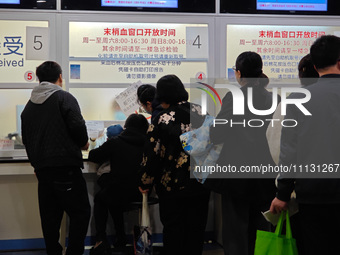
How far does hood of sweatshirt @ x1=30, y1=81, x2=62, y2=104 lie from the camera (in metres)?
3.53

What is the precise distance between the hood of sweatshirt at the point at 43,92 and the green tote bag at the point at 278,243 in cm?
191

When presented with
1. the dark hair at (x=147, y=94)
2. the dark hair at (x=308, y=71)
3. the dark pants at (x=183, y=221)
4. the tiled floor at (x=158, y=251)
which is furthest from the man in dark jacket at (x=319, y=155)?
the tiled floor at (x=158, y=251)

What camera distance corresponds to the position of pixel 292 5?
4707 millimetres

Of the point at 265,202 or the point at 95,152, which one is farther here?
the point at 95,152

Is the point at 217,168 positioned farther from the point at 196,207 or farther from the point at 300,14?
the point at 300,14

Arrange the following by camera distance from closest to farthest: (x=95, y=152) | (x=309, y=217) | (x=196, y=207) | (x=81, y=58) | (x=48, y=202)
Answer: (x=309, y=217)
(x=196, y=207)
(x=48, y=202)
(x=95, y=152)
(x=81, y=58)

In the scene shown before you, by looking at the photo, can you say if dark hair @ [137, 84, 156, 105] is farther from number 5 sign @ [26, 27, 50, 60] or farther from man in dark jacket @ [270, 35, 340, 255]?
man in dark jacket @ [270, 35, 340, 255]

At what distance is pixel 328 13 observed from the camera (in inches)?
188

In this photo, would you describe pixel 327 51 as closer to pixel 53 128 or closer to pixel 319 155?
pixel 319 155

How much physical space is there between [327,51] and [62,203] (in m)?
2.22

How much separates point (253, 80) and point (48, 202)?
1794 mm

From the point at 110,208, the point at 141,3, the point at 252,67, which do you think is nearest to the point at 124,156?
the point at 110,208

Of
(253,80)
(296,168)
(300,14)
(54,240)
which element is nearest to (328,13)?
(300,14)

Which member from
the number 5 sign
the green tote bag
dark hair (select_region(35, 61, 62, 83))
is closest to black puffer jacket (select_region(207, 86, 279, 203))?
the green tote bag
